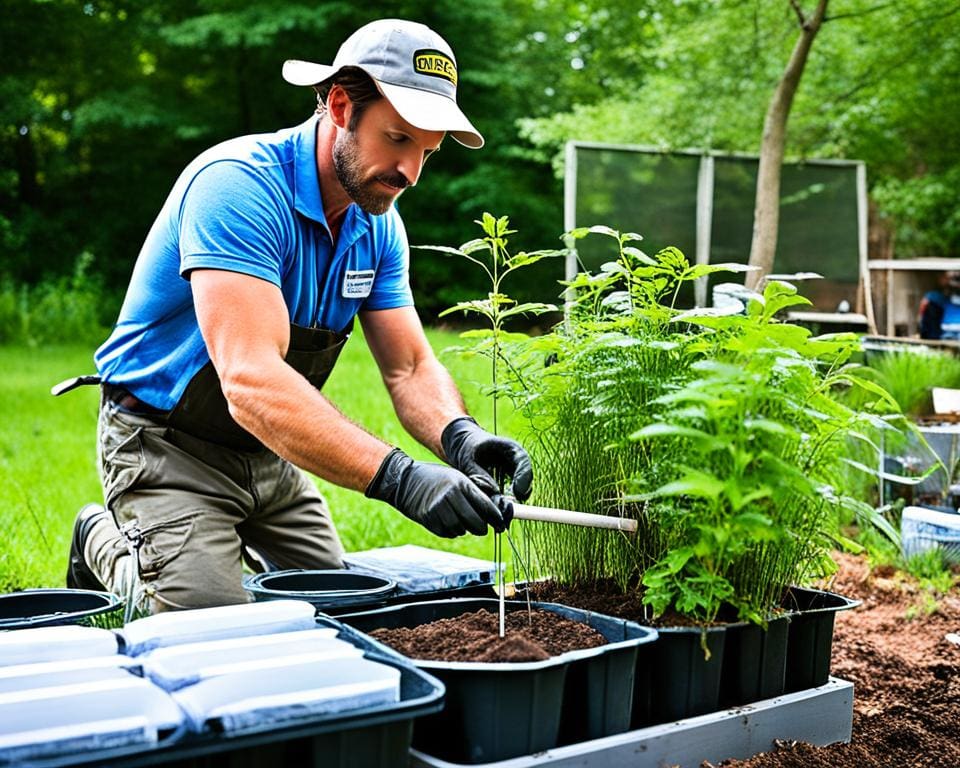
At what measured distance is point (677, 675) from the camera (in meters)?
2.15

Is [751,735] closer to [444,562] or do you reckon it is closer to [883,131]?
[444,562]

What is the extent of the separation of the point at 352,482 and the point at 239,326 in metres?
0.44

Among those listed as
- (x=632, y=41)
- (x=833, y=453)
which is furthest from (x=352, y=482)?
(x=632, y=41)

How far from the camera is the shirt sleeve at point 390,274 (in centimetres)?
304

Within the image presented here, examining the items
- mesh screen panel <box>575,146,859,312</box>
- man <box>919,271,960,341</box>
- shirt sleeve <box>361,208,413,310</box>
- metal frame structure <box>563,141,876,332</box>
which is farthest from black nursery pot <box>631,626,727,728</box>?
man <box>919,271,960,341</box>

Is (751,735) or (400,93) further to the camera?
(400,93)

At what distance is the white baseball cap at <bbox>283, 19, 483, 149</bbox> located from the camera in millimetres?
2529

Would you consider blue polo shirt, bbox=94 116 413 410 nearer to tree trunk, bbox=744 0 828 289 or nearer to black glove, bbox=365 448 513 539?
black glove, bbox=365 448 513 539

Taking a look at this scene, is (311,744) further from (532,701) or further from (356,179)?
(356,179)

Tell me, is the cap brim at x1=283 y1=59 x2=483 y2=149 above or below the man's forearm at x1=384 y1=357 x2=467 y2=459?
above

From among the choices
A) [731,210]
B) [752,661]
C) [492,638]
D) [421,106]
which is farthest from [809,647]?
[731,210]

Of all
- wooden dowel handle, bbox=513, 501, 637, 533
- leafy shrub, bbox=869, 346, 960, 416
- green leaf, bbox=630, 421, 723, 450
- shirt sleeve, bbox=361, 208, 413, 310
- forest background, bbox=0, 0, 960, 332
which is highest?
forest background, bbox=0, 0, 960, 332

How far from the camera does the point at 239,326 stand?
237 cm

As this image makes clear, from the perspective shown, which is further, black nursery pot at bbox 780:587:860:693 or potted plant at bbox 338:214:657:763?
black nursery pot at bbox 780:587:860:693
